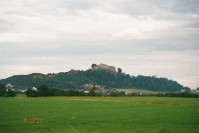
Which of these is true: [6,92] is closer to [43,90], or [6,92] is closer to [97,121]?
[43,90]

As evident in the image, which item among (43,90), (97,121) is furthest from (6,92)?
(97,121)

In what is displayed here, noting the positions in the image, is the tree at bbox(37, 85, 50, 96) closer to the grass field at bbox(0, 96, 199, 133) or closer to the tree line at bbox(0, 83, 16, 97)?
the tree line at bbox(0, 83, 16, 97)

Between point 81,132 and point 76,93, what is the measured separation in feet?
404

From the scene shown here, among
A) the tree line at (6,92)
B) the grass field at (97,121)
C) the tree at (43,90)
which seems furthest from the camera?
the tree line at (6,92)

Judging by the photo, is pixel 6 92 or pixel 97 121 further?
pixel 6 92

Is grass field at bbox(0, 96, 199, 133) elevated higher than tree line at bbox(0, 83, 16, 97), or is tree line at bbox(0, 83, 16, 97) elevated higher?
tree line at bbox(0, 83, 16, 97)

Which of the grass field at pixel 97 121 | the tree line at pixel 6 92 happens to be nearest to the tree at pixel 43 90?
the tree line at pixel 6 92

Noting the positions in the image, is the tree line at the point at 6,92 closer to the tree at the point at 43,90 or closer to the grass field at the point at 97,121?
the tree at the point at 43,90

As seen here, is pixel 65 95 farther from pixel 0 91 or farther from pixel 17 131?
pixel 17 131

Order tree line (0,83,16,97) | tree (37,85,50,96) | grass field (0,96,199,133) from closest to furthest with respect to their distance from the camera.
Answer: grass field (0,96,199,133)
tree (37,85,50,96)
tree line (0,83,16,97)

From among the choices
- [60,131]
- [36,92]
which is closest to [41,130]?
[60,131]

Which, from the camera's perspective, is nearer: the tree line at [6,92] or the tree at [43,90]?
the tree at [43,90]

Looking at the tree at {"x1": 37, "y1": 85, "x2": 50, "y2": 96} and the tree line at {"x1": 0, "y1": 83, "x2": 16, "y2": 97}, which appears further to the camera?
the tree line at {"x1": 0, "y1": 83, "x2": 16, "y2": 97}

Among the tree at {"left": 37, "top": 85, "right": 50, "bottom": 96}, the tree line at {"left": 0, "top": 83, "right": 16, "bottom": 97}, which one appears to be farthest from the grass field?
the tree line at {"left": 0, "top": 83, "right": 16, "bottom": 97}
